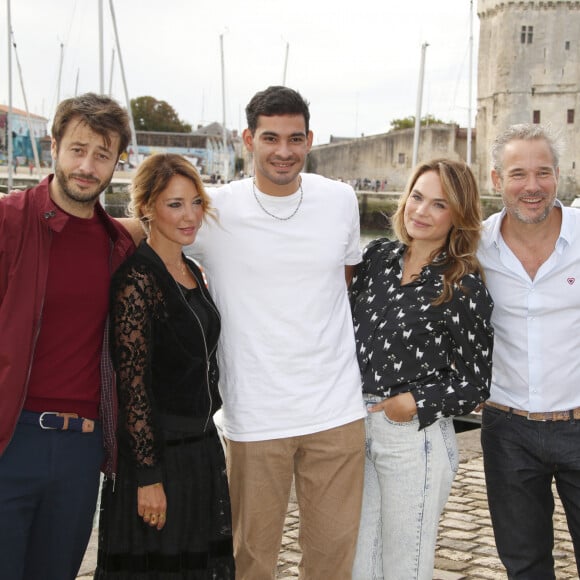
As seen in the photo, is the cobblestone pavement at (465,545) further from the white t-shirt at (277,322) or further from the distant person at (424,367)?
the white t-shirt at (277,322)

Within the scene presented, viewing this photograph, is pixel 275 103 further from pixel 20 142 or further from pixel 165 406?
pixel 20 142

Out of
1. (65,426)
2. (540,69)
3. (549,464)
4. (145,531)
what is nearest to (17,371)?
(65,426)

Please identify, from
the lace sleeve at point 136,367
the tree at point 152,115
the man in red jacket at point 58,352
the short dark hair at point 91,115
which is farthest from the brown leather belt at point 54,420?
the tree at point 152,115

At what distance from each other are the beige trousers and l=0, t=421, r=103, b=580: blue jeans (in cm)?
64

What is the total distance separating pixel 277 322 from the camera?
11.0 feet

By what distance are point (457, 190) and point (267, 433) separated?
1.20 m

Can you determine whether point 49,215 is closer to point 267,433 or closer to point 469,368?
point 267,433

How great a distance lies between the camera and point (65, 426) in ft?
9.38

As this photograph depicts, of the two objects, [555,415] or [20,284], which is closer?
[20,284]

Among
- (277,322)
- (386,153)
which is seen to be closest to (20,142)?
(386,153)

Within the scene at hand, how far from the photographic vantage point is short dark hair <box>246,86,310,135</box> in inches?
137

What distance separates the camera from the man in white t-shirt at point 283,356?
11.0 ft

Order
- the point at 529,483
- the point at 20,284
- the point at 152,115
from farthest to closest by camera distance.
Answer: the point at 152,115 → the point at 529,483 → the point at 20,284

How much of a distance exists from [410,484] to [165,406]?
97cm
